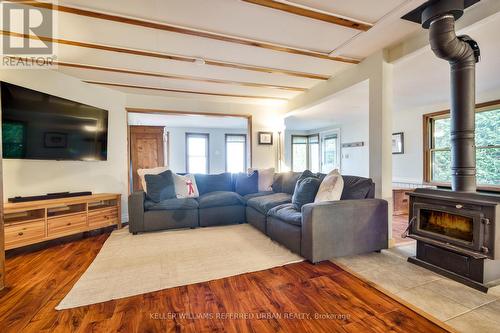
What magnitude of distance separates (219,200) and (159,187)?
0.95m

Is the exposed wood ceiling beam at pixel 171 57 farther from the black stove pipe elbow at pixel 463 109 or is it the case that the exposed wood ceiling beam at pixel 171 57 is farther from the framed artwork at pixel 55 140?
the black stove pipe elbow at pixel 463 109

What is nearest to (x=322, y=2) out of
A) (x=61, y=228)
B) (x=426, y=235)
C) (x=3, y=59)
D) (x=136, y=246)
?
(x=426, y=235)

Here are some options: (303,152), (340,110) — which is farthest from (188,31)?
(303,152)

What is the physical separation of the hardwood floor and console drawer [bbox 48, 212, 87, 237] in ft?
2.27

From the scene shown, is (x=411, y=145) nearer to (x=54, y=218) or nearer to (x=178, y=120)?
(x=178, y=120)

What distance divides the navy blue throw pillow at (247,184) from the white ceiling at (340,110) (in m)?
1.67

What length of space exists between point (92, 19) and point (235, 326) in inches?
107

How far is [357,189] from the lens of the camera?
2654 millimetres

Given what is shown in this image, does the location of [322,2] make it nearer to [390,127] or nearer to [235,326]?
[390,127]

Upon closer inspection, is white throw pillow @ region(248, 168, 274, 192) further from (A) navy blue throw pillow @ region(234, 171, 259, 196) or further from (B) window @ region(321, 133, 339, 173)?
(B) window @ region(321, 133, 339, 173)

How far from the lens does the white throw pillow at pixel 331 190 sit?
2578 millimetres

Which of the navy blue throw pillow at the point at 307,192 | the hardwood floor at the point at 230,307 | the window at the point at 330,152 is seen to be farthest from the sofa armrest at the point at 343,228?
the window at the point at 330,152

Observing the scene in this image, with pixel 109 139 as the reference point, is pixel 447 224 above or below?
below

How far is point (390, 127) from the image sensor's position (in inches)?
108
